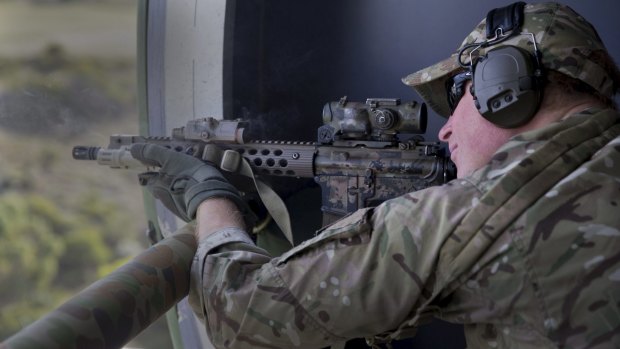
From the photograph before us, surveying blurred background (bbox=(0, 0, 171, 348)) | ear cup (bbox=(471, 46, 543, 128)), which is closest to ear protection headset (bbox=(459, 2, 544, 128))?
ear cup (bbox=(471, 46, 543, 128))

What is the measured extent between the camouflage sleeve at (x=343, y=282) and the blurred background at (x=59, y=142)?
3.90ft

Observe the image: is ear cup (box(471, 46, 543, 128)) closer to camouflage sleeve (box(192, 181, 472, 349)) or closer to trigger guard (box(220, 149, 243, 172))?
camouflage sleeve (box(192, 181, 472, 349))

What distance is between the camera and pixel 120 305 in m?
0.87

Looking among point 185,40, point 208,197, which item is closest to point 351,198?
point 208,197

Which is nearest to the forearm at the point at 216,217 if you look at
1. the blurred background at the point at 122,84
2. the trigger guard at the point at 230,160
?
the trigger guard at the point at 230,160

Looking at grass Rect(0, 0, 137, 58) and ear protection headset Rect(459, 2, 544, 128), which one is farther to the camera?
grass Rect(0, 0, 137, 58)

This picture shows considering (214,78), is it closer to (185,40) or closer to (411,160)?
(185,40)

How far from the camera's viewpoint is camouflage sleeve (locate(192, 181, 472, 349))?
2.67 feet

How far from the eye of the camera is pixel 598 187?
766mm

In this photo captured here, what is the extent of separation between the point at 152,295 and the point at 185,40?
40.8 inches

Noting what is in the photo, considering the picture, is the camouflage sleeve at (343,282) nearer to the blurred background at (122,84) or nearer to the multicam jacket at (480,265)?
the multicam jacket at (480,265)

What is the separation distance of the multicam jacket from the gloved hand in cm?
36

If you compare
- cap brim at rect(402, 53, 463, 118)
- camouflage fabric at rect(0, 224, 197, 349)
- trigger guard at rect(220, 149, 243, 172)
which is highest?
cap brim at rect(402, 53, 463, 118)

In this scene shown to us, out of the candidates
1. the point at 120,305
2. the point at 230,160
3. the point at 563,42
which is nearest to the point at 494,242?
the point at 563,42
